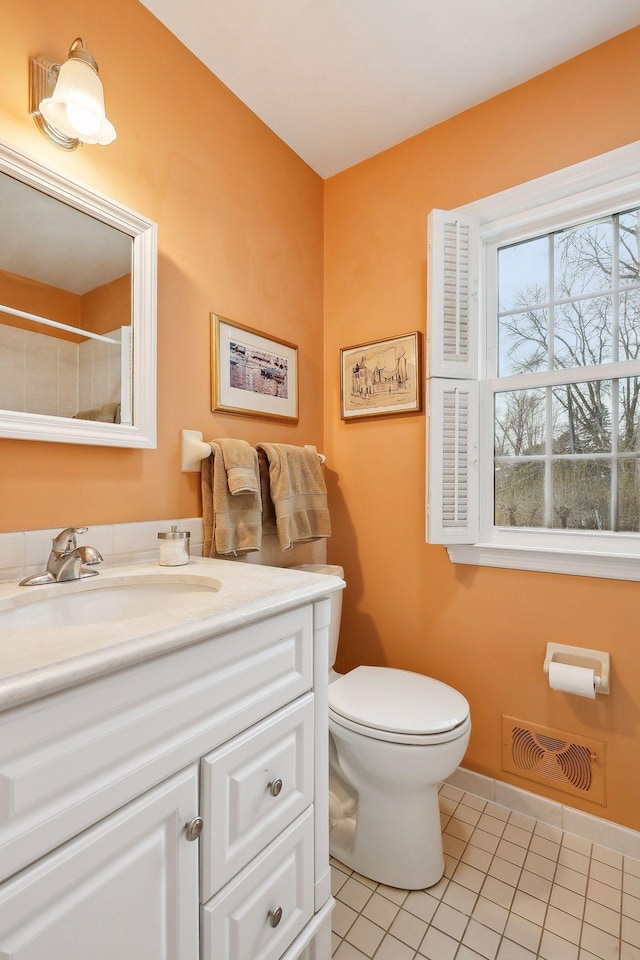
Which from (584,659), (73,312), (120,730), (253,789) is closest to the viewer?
(120,730)

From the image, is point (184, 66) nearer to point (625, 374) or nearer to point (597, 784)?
point (625, 374)

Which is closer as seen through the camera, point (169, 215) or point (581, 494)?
point (169, 215)

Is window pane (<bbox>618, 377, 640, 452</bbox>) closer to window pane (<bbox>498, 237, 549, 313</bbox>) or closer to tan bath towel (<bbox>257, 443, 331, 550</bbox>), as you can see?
window pane (<bbox>498, 237, 549, 313</bbox>)

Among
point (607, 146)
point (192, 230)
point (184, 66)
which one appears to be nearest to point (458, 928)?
point (192, 230)

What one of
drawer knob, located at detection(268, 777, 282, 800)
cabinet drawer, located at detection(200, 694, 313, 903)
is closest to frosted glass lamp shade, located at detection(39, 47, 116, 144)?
cabinet drawer, located at detection(200, 694, 313, 903)

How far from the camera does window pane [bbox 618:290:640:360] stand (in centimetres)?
→ 147

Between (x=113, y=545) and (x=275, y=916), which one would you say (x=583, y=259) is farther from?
(x=275, y=916)

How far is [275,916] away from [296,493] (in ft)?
3.57

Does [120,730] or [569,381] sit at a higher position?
[569,381]

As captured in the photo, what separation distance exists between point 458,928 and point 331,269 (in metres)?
2.30

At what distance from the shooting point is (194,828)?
707 mm

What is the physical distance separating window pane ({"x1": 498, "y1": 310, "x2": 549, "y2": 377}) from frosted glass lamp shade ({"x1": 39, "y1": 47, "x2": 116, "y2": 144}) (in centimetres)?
139

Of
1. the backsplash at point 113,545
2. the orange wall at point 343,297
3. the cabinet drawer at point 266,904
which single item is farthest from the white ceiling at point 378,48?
the cabinet drawer at point 266,904

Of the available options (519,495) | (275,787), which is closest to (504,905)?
(275,787)
